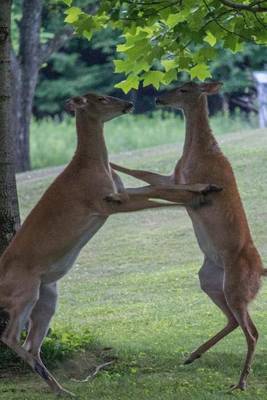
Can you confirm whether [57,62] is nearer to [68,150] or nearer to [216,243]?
[68,150]

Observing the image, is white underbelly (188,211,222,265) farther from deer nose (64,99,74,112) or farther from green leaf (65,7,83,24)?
green leaf (65,7,83,24)

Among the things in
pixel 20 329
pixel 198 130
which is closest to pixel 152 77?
pixel 198 130

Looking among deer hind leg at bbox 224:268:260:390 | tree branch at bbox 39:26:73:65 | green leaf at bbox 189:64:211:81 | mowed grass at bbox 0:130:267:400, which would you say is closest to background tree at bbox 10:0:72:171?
tree branch at bbox 39:26:73:65

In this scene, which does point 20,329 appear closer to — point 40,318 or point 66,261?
point 40,318

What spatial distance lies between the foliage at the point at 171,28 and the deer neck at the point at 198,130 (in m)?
0.31

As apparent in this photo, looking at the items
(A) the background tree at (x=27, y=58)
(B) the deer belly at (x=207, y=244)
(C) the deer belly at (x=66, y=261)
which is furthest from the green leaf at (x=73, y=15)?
(A) the background tree at (x=27, y=58)

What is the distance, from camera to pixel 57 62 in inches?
1361

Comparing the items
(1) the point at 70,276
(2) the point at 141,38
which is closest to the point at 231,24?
(2) the point at 141,38

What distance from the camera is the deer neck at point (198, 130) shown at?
815 centimetres

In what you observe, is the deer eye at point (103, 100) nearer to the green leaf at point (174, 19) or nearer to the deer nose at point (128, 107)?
the deer nose at point (128, 107)

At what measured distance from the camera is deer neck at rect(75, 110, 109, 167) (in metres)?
7.75

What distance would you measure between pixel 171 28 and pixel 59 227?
5.65 ft

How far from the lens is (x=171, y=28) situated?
8188 mm

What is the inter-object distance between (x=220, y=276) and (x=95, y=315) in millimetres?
3667
